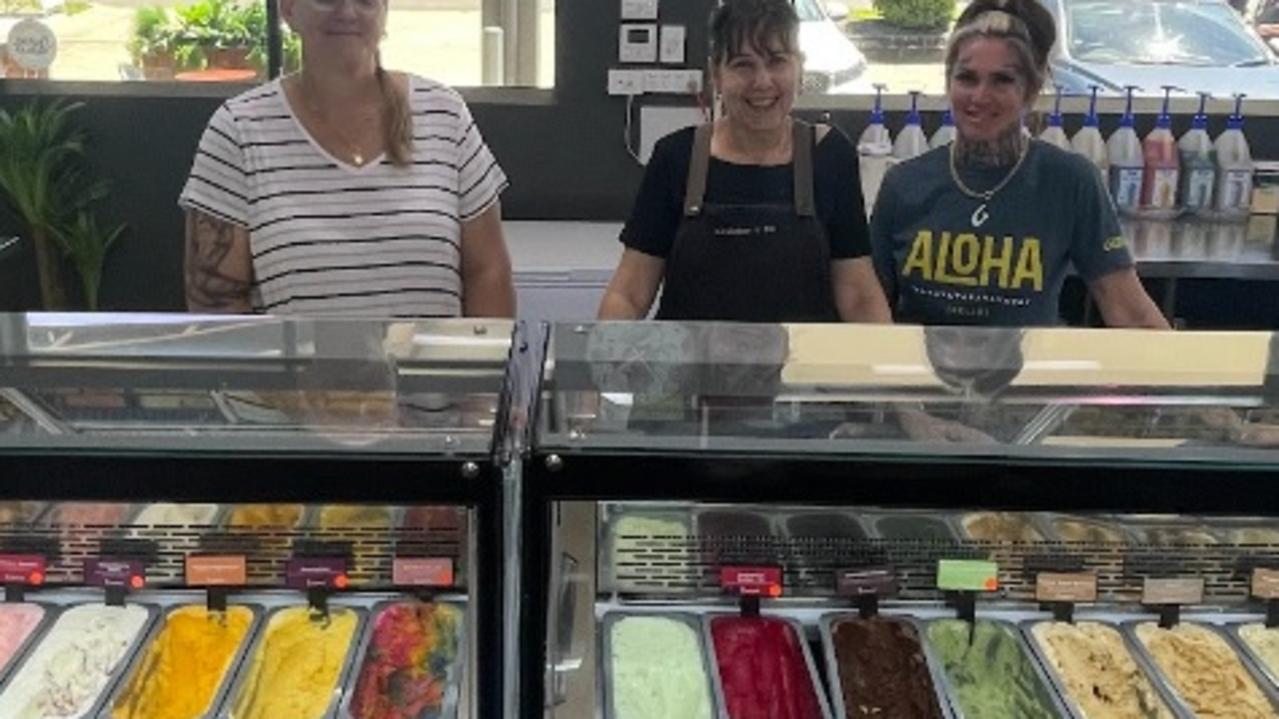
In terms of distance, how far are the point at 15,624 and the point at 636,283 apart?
1.21 m

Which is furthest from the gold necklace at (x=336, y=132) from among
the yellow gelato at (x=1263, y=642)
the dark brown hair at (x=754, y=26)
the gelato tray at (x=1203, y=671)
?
the yellow gelato at (x=1263, y=642)

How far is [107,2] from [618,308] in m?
3.92

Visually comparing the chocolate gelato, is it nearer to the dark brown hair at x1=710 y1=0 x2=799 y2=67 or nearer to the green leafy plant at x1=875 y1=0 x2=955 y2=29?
the dark brown hair at x1=710 y1=0 x2=799 y2=67

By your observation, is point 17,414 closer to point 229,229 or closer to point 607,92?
point 229,229

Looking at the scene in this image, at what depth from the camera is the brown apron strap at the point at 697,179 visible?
263cm

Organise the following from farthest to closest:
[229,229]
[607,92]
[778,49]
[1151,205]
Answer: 1. [607,92]
2. [1151,205]
3. [778,49]
4. [229,229]

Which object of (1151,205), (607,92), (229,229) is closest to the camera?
(229,229)

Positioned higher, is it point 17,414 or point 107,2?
point 107,2

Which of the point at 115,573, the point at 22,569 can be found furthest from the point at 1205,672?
the point at 22,569

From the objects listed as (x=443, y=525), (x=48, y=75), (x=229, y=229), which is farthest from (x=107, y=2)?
(x=443, y=525)

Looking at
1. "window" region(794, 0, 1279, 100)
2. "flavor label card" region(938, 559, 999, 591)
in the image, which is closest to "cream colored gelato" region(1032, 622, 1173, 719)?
"flavor label card" region(938, 559, 999, 591)

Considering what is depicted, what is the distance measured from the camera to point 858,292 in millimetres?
2625

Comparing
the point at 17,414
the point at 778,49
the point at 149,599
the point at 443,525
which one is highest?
the point at 778,49

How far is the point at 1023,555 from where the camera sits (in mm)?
1915
